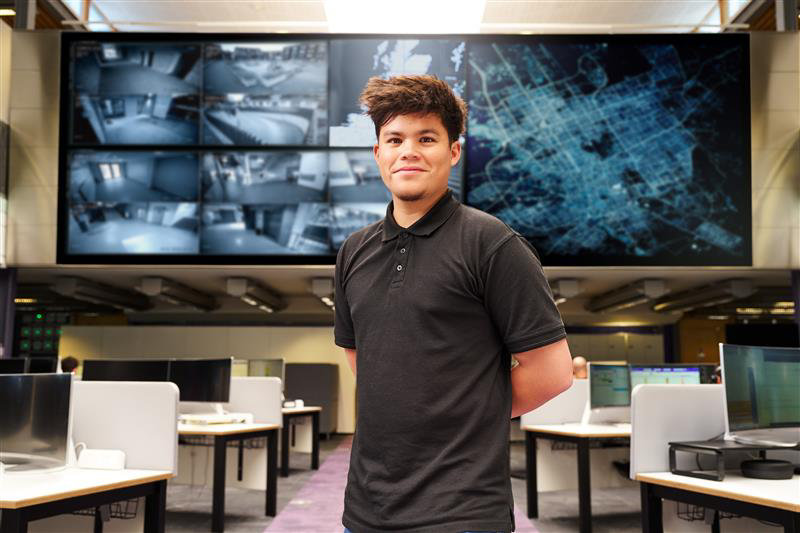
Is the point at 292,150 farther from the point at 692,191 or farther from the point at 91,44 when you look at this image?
the point at 692,191

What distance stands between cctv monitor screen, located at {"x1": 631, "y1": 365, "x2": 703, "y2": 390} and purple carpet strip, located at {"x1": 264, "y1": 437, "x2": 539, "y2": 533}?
1.31 meters

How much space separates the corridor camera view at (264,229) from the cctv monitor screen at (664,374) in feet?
13.8

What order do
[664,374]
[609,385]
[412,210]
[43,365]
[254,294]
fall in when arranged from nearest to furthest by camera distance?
[412,210], [609,385], [664,374], [43,365], [254,294]

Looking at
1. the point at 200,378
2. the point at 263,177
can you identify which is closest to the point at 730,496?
the point at 200,378

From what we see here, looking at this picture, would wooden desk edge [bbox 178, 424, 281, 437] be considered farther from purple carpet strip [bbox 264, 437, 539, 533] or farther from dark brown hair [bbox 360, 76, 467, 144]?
dark brown hair [bbox 360, 76, 467, 144]

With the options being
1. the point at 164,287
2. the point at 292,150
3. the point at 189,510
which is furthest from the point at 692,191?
the point at 164,287

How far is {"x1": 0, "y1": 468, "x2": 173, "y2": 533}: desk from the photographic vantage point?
2.21 metres

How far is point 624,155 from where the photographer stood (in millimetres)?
8648

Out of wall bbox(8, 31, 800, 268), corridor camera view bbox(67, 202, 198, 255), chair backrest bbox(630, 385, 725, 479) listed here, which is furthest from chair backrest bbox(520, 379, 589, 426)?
corridor camera view bbox(67, 202, 198, 255)

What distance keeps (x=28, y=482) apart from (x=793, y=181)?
28.4ft

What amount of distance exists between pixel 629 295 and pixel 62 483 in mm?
10138

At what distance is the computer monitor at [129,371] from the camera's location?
5.18 meters

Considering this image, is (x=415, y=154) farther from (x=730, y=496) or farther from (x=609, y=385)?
(x=609, y=385)

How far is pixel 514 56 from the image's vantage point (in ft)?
28.9
